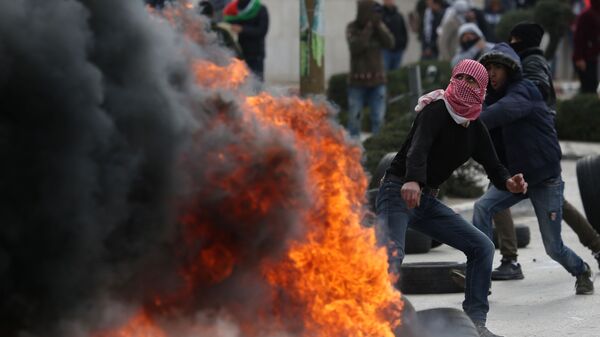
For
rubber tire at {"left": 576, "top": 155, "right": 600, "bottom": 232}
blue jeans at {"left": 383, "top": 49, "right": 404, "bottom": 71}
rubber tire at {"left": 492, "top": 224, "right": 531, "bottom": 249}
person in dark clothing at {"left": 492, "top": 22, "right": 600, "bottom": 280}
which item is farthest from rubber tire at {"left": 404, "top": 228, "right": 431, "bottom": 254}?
blue jeans at {"left": 383, "top": 49, "right": 404, "bottom": 71}

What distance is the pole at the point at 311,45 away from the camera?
37.0 ft

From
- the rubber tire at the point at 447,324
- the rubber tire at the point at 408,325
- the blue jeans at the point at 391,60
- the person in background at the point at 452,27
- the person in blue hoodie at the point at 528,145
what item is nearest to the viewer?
the rubber tire at the point at 408,325

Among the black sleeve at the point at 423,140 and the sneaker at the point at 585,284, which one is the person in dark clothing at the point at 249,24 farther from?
the black sleeve at the point at 423,140

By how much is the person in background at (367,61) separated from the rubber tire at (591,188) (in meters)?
5.03

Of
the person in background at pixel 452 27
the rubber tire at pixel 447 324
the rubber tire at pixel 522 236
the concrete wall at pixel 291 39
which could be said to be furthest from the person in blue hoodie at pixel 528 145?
the concrete wall at pixel 291 39

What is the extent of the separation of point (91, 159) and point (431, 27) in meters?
16.4

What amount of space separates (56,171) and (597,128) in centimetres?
1421

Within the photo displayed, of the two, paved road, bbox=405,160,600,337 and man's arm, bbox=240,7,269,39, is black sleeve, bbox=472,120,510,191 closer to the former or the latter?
paved road, bbox=405,160,600,337

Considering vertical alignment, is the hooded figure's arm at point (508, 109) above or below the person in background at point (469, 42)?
above

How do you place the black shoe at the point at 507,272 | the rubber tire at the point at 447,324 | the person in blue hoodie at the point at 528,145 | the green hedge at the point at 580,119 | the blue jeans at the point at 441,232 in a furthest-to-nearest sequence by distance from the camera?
the green hedge at the point at 580,119 → the black shoe at the point at 507,272 → the person in blue hoodie at the point at 528,145 → the blue jeans at the point at 441,232 → the rubber tire at the point at 447,324

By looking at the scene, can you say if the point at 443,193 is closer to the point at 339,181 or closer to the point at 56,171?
the point at 339,181

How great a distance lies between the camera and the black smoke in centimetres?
473

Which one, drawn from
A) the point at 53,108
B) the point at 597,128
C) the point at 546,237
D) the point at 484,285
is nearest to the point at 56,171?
the point at 53,108

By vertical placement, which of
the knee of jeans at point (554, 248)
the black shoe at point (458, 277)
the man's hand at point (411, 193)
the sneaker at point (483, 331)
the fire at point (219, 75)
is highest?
the fire at point (219, 75)
